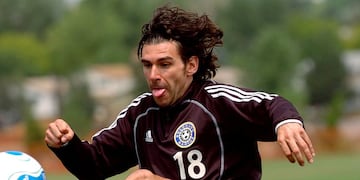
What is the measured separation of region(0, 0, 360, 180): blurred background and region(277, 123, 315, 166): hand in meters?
24.1

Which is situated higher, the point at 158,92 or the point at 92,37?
the point at 92,37

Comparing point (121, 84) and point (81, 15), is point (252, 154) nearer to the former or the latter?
point (121, 84)

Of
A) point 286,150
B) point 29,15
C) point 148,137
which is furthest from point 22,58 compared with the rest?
point 286,150

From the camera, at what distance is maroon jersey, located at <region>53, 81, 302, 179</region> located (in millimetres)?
6324

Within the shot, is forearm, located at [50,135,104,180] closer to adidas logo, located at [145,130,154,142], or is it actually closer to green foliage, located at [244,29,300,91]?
adidas logo, located at [145,130,154,142]

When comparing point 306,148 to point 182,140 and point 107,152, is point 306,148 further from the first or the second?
point 107,152

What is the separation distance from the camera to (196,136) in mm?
6496

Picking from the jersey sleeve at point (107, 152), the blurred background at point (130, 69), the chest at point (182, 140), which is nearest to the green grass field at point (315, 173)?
the blurred background at point (130, 69)

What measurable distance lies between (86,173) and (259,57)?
1425 inches

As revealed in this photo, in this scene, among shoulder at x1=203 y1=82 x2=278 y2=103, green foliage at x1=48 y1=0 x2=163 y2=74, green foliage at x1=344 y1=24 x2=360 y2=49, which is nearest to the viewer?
shoulder at x1=203 y1=82 x2=278 y2=103

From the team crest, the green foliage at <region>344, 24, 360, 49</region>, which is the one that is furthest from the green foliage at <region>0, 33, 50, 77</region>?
the team crest

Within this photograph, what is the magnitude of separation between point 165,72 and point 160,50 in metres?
0.17

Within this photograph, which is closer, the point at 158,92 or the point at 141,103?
the point at 158,92

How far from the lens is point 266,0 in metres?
55.2
